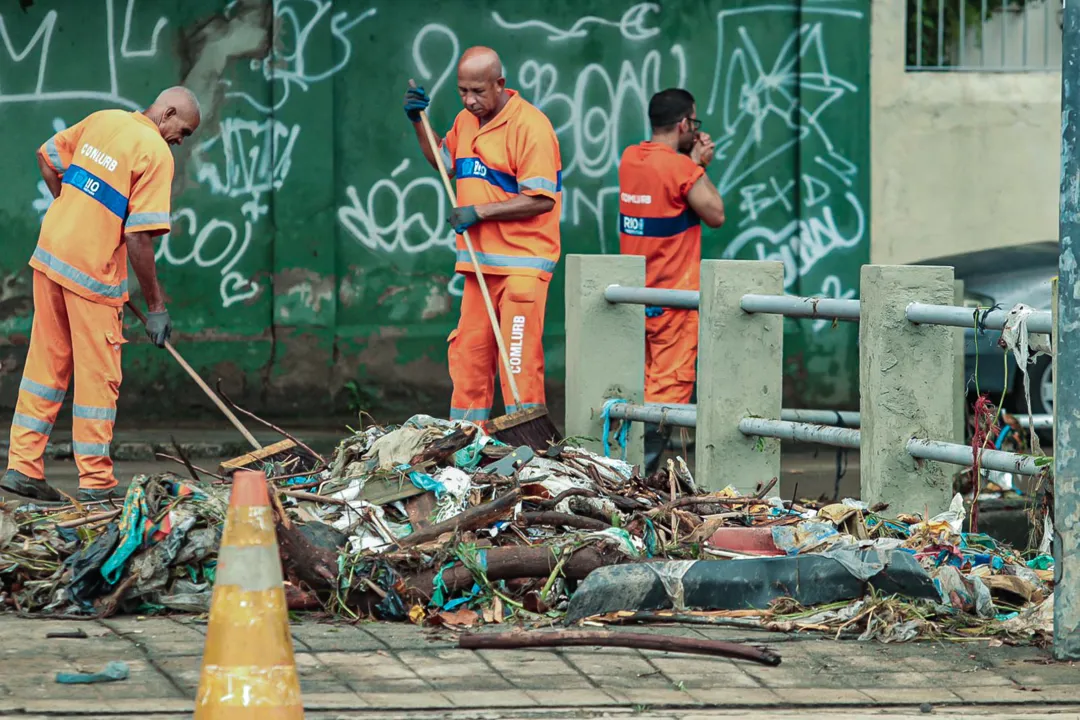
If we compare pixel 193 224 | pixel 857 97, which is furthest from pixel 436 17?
pixel 857 97

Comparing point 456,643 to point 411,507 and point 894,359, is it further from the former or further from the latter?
point 894,359

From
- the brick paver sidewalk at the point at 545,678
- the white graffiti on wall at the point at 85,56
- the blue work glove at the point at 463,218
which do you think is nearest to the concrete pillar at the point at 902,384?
the brick paver sidewalk at the point at 545,678

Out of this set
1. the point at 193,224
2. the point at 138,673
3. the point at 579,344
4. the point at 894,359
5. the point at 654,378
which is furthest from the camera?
the point at 193,224

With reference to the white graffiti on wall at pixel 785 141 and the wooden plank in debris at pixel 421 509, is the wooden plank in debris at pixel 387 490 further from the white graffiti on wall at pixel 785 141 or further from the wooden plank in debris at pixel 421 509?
the white graffiti on wall at pixel 785 141

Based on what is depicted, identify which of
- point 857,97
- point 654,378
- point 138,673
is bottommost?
point 138,673

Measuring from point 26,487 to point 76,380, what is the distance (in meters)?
0.49

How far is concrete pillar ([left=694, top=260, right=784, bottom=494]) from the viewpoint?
7.56m

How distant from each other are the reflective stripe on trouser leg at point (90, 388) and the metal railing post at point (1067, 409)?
4061 millimetres

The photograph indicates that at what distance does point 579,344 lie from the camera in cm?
826

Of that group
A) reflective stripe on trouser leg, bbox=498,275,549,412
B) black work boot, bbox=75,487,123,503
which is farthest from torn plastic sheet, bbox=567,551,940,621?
black work boot, bbox=75,487,123,503

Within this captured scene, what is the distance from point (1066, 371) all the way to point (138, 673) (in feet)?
8.52

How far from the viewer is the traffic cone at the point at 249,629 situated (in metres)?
4.00

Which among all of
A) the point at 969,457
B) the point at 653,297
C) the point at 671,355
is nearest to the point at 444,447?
the point at 969,457

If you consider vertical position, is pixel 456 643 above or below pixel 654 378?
below
